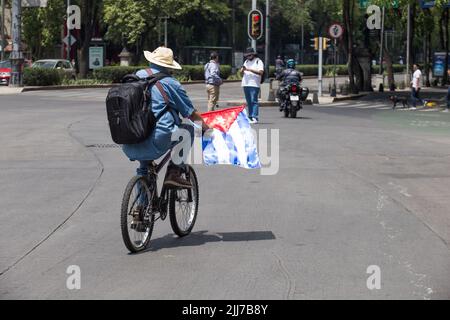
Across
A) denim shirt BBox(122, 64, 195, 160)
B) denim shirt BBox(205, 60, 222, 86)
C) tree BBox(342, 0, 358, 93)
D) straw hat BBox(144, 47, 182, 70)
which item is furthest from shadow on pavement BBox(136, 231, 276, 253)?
tree BBox(342, 0, 358, 93)

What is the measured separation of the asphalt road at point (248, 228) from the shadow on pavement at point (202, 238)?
0.5 inches

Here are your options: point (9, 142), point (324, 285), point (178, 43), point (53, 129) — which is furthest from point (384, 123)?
point (178, 43)

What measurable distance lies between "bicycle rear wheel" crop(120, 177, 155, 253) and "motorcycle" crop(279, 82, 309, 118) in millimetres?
18118

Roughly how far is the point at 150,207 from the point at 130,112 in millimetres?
902

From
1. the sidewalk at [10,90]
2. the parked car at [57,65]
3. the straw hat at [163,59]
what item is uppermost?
the parked car at [57,65]

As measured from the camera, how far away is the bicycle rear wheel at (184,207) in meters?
8.32

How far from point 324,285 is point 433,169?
324 inches

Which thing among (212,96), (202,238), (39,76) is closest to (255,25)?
(212,96)

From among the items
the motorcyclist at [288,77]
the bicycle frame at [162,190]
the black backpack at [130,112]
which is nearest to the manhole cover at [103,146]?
the bicycle frame at [162,190]

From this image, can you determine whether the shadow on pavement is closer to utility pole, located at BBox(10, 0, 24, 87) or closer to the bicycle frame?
the bicycle frame

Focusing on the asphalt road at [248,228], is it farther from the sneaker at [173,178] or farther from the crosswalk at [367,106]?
the crosswalk at [367,106]

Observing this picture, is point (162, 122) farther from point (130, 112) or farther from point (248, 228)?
point (248, 228)

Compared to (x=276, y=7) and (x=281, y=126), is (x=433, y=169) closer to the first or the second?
(x=281, y=126)

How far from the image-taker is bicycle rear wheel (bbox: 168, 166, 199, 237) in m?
8.32
